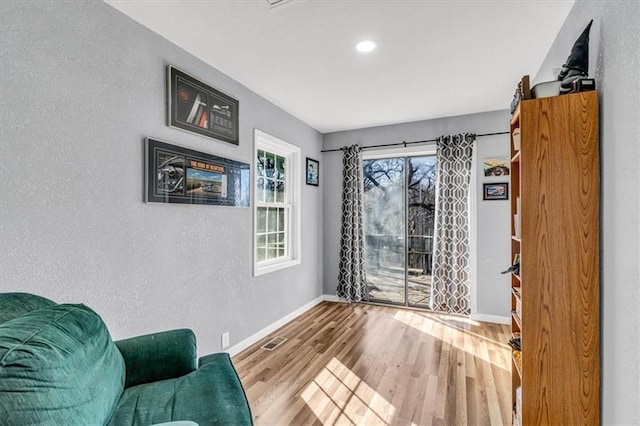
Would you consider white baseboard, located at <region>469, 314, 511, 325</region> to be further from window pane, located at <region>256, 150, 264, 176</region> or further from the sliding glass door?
window pane, located at <region>256, 150, 264, 176</region>

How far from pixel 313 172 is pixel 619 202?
3576 mm

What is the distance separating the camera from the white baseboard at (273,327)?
9.73ft

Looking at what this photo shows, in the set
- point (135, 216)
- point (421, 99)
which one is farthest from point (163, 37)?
point (421, 99)

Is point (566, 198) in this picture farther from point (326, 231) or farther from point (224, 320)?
point (326, 231)

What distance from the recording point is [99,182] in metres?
1.86

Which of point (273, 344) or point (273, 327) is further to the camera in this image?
point (273, 327)

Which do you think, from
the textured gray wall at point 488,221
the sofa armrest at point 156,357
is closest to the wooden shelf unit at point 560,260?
the sofa armrest at point 156,357

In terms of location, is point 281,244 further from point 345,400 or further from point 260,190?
point 345,400

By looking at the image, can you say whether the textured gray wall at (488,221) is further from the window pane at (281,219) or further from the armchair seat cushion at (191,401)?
the armchair seat cushion at (191,401)

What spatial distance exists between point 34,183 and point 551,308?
2545 millimetres

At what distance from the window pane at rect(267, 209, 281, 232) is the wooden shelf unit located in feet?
9.01

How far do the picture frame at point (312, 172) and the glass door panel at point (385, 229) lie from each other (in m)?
0.70

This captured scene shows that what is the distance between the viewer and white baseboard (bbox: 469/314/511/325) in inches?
148

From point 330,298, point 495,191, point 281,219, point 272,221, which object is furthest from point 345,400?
point 495,191
